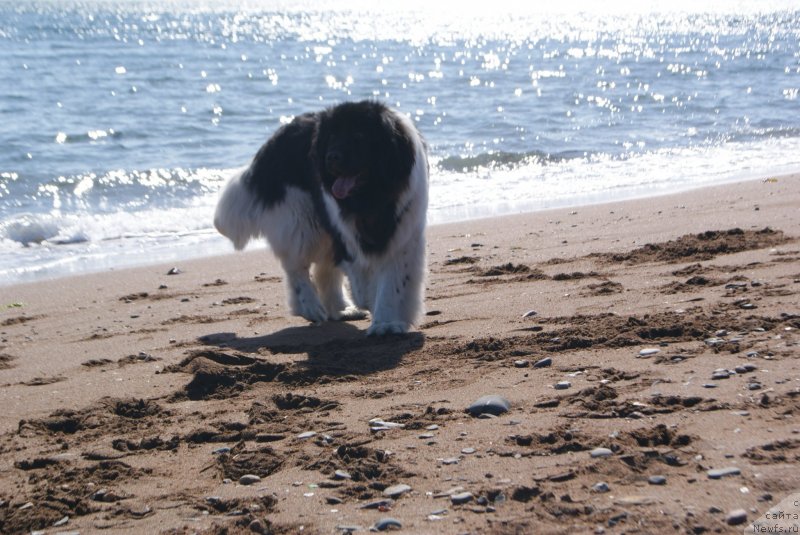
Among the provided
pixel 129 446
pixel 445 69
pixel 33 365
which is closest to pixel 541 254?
pixel 33 365

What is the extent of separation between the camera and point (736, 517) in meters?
2.85

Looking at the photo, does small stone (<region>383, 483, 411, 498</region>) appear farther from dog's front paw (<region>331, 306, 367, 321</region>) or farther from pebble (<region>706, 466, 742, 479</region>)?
Answer: dog's front paw (<region>331, 306, 367, 321</region>)

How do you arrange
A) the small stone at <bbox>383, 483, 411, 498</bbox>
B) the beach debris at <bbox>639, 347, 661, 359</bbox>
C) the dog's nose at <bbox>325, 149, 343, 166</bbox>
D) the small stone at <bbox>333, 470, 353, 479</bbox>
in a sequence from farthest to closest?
the dog's nose at <bbox>325, 149, 343, 166</bbox> < the beach debris at <bbox>639, 347, 661, 359</bbox> < the small stone at <bbox>333, 470, 353, 479</bbox> < the small stone at <bbox>383, 483, 411, 498</bbox>

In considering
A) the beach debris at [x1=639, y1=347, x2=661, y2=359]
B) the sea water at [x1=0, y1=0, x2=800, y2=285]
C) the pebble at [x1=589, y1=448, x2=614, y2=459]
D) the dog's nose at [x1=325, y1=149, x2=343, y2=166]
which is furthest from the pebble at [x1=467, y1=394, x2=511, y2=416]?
the sea water at [x1=0, y1=0, x2=800, y2=285]

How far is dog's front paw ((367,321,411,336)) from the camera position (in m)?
5.90

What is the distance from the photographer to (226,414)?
14.6ft

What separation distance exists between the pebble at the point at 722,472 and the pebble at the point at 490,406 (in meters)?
1.04

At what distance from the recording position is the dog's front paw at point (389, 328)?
5.90 m

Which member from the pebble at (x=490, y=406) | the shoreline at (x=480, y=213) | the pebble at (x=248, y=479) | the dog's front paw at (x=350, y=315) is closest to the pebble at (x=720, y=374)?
the pebble at (x=490, y=406)

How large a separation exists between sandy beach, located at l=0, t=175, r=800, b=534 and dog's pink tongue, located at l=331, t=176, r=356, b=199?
827 millimetres

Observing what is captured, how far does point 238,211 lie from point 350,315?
0.99 meters

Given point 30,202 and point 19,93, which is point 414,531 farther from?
point 19,93

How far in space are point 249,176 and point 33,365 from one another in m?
1.89

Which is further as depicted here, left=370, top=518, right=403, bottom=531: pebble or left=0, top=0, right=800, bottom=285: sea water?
left=0, top=0, right=800, bottom=285: sea water
